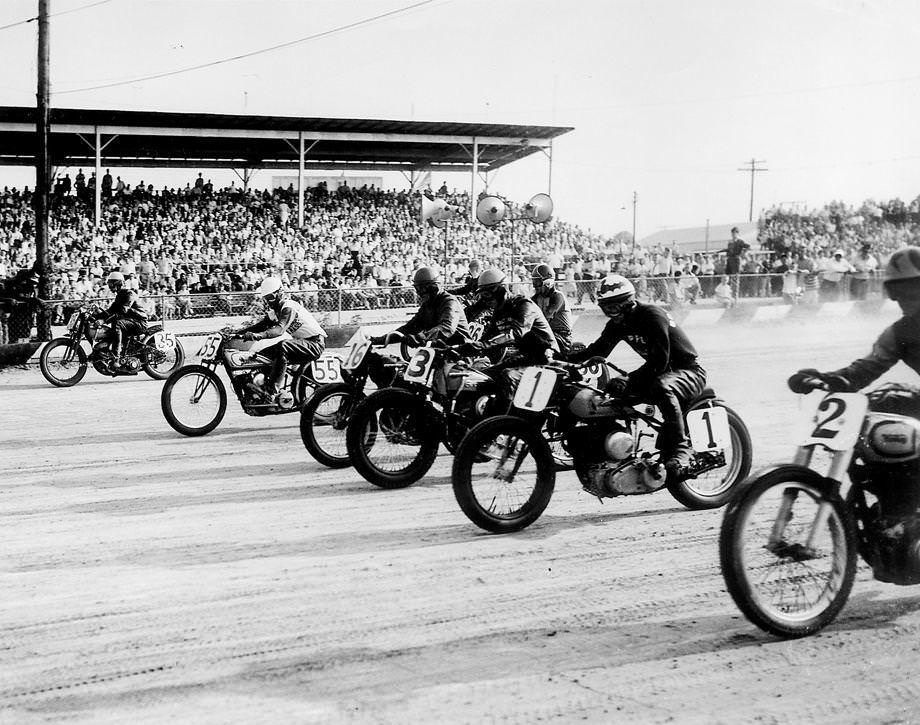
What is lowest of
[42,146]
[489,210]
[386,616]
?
[386,616]

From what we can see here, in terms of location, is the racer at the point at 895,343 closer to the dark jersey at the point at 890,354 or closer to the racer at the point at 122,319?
the dark jersey at the point at 890,354

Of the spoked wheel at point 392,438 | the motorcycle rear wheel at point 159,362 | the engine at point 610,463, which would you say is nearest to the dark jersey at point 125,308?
the motorcycle rear wheel at point 159,362

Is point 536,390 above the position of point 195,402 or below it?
above

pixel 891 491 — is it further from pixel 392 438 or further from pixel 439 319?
pixel 439 319

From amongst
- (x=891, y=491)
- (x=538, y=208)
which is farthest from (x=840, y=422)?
(x=538, y=208)

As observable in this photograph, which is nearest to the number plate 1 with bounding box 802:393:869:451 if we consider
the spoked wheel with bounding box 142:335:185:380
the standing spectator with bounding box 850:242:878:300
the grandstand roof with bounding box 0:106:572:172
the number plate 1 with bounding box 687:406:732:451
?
the number plate 1 with bounding box 687:406:732:451

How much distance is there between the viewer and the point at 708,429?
6.90 meters

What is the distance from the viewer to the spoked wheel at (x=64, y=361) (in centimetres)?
1588

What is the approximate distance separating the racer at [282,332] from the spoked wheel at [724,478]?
460cm

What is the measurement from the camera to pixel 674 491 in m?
7.21

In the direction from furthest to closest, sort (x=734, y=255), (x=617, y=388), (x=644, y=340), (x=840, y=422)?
(x=734, y=255) → (x=644, y=340) → (x=617, y=388) → (x=840, y=422)

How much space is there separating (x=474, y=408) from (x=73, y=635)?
4140mm

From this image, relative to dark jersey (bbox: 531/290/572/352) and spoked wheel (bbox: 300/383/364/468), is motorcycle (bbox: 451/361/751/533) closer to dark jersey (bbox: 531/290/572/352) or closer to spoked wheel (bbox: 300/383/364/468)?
spoked wheel (bbox: 300/383/364/468)

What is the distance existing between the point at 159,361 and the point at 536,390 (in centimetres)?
1094
